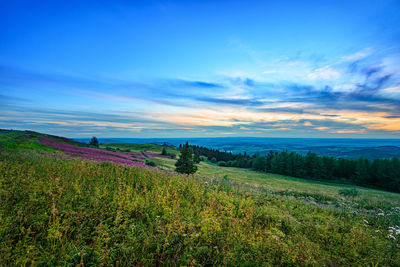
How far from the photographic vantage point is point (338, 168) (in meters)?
66.9

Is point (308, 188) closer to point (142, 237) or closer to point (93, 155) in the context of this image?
point (93, 155)

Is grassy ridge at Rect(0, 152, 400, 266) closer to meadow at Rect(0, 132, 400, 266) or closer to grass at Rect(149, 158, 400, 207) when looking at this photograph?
meadow at Rect(0, 132, 400, 266)

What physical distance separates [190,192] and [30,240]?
4.63 m

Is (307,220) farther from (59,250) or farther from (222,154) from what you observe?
(222,154)

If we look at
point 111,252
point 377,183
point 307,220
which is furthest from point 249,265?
point 377,183

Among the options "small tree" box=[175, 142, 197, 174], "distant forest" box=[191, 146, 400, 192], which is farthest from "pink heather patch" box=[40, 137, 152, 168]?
"distant forest" box=[191, 146, 400, 192]

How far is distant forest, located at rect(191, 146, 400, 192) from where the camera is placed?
5391 cm

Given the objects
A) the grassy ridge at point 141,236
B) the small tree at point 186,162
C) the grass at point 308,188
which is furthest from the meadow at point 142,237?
the small tree at point 186,162

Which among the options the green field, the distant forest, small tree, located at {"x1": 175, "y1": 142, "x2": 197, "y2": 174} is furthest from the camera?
the distant forest

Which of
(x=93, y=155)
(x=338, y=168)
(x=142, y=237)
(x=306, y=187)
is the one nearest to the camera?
(x=142, y=237)

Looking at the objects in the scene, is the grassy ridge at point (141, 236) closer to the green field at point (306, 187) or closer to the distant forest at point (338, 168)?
the green field at point (306, 187)

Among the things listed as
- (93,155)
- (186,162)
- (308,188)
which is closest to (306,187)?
(308,188)

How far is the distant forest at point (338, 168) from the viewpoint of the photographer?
53.9 m

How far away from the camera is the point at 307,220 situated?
7008 millimetres
